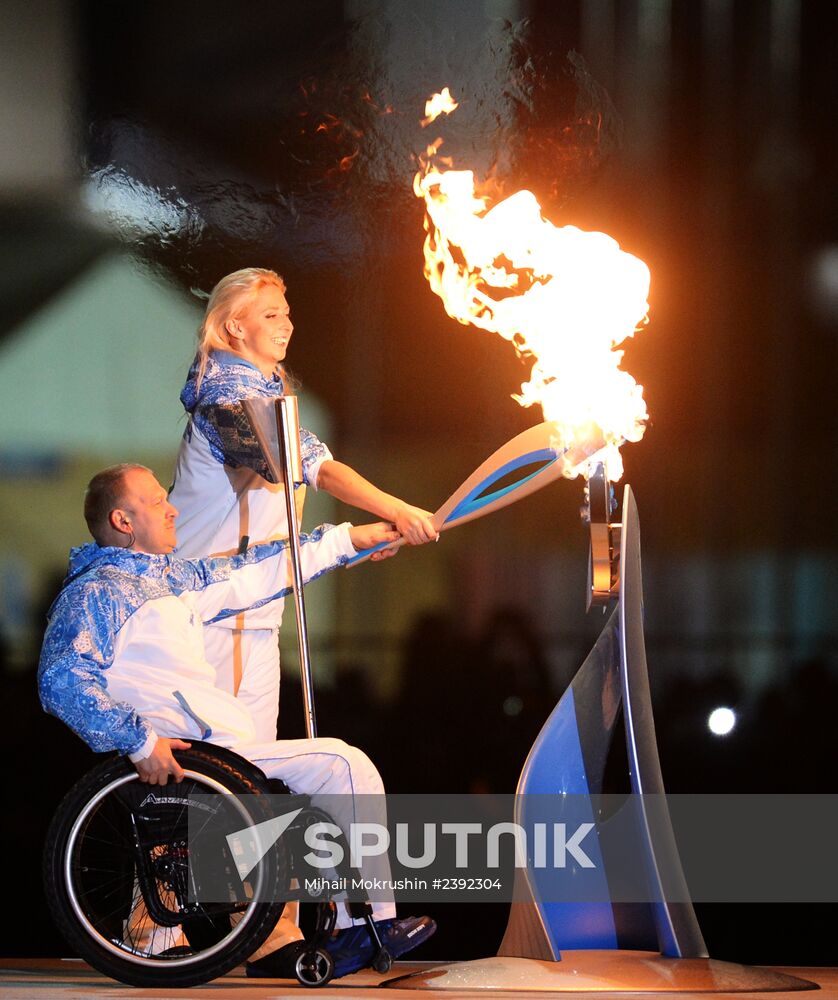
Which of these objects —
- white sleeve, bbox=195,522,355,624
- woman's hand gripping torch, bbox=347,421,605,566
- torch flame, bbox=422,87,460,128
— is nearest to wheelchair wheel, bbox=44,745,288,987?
white sleeve, bbox=195,522,355,624

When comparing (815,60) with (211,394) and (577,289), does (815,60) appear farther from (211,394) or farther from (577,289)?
(211,394)

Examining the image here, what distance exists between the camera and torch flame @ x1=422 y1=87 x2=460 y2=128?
3.93 metres

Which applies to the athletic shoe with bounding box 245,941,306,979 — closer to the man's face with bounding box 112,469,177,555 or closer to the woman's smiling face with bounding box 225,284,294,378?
the man's face with bounding box 112,469,177,555

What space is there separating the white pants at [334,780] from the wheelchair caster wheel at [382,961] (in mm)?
74

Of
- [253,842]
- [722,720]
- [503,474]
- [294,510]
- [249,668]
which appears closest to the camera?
[253,842]

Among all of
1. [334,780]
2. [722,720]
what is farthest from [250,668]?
[722,720]

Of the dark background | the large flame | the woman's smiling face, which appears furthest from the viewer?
the dark background

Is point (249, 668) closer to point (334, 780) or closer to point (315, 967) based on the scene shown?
point (334, 780)

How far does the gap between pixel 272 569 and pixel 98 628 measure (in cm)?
51

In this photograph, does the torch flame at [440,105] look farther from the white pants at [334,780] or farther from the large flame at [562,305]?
the white pants at [334,780]

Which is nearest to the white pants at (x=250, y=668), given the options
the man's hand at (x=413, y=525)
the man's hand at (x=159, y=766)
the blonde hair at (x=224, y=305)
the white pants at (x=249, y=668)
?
the white pants at (x=249, y=668)

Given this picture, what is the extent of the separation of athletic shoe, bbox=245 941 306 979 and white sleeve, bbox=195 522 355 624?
798 millimetres

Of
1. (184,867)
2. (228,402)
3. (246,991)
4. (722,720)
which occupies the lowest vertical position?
(246,991)

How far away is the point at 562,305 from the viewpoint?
3256 millimetres
